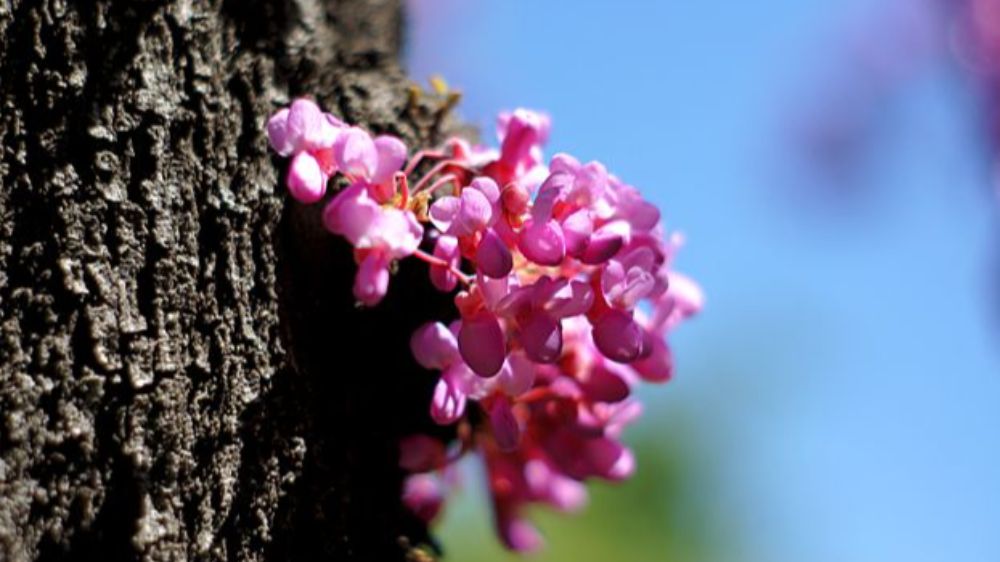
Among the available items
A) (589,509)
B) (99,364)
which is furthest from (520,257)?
(589,509)

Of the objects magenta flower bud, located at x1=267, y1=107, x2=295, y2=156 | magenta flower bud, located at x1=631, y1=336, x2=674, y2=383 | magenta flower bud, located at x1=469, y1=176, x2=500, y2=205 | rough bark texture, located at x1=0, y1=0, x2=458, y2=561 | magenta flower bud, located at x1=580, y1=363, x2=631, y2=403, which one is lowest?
rough bark texture, located at x1=0, y1=0, x2=458, y2=561

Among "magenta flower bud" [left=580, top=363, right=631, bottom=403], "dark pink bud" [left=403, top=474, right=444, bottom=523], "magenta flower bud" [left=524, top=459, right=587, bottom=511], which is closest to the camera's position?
"magenta flower bud" [left=580, top=363, right=631, bottom=403]

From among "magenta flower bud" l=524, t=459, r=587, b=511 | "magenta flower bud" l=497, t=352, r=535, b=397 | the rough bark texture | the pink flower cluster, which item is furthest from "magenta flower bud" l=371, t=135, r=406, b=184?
"magenta flower bud" l=524, t=459, r=587, b=511

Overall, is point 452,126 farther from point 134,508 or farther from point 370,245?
point 134,508

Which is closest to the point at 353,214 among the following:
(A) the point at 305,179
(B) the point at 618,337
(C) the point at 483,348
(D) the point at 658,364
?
(A) the point at 305,179

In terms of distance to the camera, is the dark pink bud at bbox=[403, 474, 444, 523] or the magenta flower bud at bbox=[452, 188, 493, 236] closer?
the magenta flower bud at bbox=[452, 188, 493, 236]

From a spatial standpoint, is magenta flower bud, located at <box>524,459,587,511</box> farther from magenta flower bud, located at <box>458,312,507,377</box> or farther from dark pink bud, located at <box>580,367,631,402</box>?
magenta flower bud, located at <box>458,312,507,377</box>

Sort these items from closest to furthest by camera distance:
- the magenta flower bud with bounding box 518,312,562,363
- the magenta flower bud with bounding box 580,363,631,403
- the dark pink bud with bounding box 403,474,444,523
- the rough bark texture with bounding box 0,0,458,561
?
the rough bark texture with bounding box 0,0,458,561 → the magenta flower bud with bounding box 518,312,562,363 → the magenta flower bud with bounding box 580,363,631,403 → the dark pink bud with bounding box 403,474,444,523

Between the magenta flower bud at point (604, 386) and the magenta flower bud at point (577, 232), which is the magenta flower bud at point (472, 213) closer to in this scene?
the magenta flower bud at point (577, 232)
